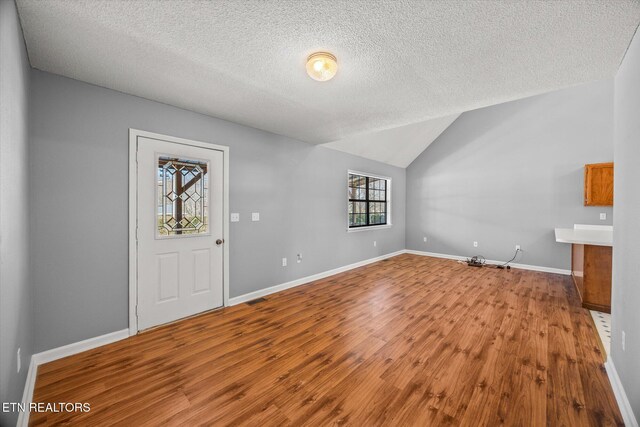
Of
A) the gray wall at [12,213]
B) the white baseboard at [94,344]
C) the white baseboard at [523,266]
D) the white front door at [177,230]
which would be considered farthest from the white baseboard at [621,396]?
the white baseboard at [523,266]

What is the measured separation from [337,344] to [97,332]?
2.29 metres

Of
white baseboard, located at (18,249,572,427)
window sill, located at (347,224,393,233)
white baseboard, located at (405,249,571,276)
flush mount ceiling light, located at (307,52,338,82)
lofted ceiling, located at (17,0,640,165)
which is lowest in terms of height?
white baseboard, located at (18,249,572,427)

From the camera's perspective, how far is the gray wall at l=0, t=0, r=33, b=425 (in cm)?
120

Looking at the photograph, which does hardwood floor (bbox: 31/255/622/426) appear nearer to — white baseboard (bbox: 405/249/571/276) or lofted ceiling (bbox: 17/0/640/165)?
white baseboard (bbox: 405/249/571/276)

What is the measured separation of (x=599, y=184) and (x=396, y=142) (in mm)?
3631

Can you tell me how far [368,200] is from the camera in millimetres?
6094

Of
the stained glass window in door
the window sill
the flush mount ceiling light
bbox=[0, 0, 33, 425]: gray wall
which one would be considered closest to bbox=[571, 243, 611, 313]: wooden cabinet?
the window sill

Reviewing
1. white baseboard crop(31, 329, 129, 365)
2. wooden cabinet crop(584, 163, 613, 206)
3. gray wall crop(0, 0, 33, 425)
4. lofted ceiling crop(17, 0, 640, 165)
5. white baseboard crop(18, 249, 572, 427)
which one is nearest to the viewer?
gray wall crop(0, 0, 33, 425)

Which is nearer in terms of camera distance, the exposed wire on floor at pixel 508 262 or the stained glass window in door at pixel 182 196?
the stained glass window in door at pixel 182 196

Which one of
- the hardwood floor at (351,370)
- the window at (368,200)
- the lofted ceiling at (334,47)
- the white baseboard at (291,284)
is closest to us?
the lofted ceiling at (334,47)

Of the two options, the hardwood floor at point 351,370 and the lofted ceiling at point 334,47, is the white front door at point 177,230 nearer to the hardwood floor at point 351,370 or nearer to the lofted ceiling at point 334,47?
the hardwood floor at point 351,370

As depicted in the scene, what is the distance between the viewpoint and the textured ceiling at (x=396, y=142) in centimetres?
504

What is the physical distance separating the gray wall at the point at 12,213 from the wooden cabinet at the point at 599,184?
23.3 feet

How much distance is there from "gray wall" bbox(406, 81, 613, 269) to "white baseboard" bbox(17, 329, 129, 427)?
21.8ft
